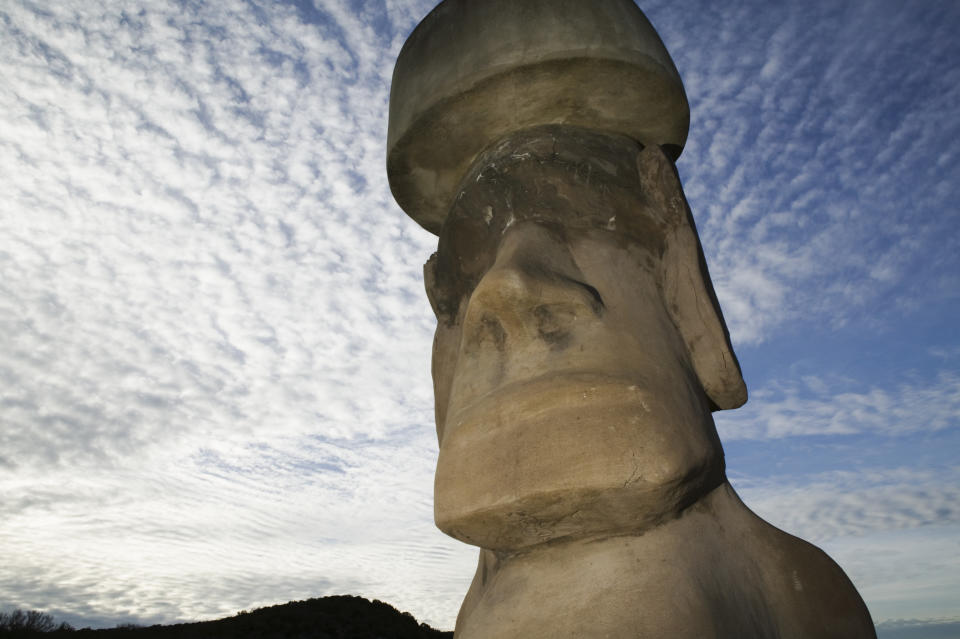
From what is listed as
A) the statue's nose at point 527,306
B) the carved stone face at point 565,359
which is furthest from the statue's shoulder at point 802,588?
the statue's nose at point 527,306

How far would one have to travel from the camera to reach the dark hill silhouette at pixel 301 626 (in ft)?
49.8

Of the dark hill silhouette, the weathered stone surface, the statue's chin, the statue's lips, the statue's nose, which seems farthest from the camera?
the dark hill silhouette

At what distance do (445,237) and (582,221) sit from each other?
0.81 meters

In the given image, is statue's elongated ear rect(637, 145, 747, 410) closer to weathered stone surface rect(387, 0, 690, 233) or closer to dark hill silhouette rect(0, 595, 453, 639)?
weathered stone surface rect(387, 0, 690, 233)

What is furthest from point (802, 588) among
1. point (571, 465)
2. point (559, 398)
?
point (559, 398)

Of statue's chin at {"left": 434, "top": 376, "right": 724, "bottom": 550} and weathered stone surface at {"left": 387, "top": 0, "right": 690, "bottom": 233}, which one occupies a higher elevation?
weathered stone surface at {"left": 387, "top": 0, "right": 690, "bottom": 233}

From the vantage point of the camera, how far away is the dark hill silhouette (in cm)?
1518

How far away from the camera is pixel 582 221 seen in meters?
3.20

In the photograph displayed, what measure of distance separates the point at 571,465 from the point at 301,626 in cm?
1604

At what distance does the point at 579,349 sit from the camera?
2615 millimetres

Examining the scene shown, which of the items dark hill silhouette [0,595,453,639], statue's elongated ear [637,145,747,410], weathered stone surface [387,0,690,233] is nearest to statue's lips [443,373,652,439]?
statue's elongated ear [637,145,747,410]

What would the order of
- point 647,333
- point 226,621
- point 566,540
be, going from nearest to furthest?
point 566,540
point 647,333
point 226,621

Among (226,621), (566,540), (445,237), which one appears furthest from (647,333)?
(226,621)

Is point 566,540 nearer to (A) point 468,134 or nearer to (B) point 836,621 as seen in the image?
(B) point 836,621
